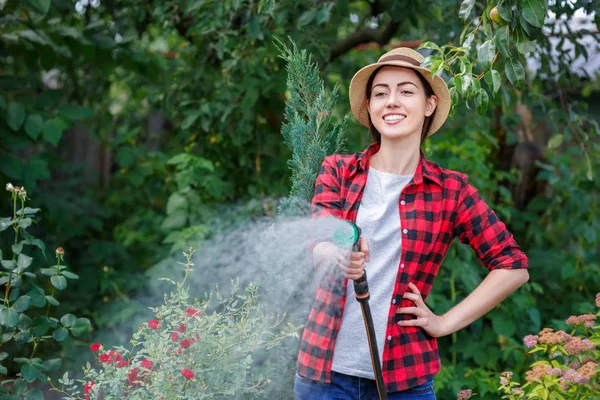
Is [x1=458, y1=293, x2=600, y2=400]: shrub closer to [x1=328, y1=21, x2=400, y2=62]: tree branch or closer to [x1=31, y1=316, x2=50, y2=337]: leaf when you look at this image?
[x1=31, y1=316, x2=50, y2=337]: leaf

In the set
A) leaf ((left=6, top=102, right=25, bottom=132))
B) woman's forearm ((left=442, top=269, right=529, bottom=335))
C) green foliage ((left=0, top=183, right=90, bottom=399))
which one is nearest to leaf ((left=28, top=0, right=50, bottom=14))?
leaf ((left=6, top=102, right=25, bottom=132))

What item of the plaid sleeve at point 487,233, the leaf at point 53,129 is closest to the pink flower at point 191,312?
the plaid sleeve at point 487,233

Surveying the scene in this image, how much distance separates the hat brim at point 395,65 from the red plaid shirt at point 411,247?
16cm

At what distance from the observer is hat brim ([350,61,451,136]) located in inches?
74.8

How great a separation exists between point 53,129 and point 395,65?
6.81 feet

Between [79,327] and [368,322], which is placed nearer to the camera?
[368,322]

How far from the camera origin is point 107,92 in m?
5.61

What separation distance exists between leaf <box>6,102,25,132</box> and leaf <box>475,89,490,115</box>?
230 cm

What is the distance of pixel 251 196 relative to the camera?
3.89 meters

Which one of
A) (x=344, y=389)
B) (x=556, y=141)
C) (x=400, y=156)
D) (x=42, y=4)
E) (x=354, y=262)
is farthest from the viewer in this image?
(x=556, y=141)

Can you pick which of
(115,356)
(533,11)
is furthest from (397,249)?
(115,356)

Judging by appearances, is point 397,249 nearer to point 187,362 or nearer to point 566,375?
point 566,375

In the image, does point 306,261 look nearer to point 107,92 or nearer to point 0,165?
point 0,165

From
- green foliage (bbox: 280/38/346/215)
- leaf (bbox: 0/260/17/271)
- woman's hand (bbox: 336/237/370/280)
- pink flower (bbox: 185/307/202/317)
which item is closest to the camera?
woman's hand (bbox: 336/237/370/280)
